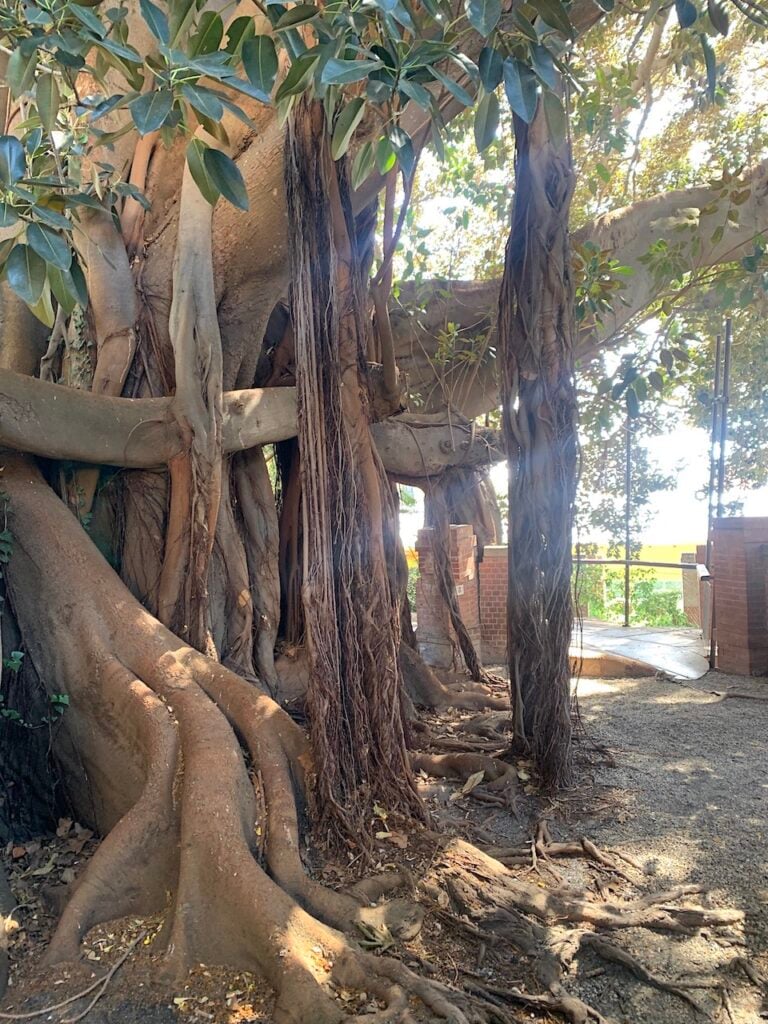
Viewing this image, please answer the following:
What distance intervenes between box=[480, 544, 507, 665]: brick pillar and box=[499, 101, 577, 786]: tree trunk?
4776mm

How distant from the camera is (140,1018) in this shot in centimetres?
233

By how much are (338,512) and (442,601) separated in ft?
13.8

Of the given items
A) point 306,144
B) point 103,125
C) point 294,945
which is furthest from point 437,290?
point 294,945

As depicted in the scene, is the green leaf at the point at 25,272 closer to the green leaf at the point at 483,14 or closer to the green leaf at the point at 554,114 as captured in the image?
the green leaf at the point at 483,14

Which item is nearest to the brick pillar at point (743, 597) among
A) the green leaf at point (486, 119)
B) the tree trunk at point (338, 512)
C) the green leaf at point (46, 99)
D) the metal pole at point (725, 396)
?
the metal pole at point (725, 396)

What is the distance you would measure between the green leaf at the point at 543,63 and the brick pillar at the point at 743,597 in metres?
6.65

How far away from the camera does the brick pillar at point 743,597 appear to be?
7.50 metres

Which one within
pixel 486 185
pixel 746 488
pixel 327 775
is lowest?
pixel 327 775

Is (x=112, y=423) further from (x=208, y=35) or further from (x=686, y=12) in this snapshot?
(x=686, y=12)

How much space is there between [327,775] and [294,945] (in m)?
0.83

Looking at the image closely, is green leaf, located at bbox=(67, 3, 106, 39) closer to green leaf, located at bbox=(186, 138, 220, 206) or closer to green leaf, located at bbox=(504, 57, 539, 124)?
green leaf, located at bbox=(186, 138, 220, 206)

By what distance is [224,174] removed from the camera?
2.00 metres

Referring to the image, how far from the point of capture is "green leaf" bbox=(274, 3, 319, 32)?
192cm

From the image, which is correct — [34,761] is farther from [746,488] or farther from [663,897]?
[746,488]
